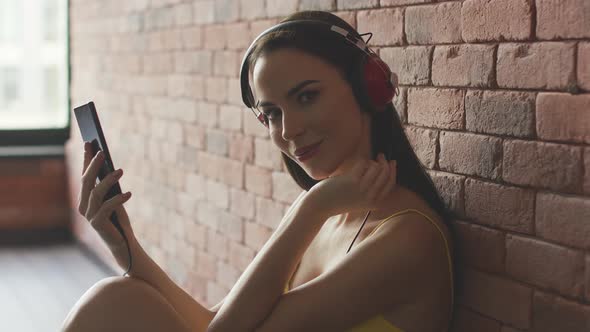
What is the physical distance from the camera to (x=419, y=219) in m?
1.46

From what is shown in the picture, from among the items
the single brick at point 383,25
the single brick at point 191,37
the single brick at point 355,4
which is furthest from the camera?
the single brick at point 191,37

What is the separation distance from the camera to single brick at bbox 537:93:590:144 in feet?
4.33

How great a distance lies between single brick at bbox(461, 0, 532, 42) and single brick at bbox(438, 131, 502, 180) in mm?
198

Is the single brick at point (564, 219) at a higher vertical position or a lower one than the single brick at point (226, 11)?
lower

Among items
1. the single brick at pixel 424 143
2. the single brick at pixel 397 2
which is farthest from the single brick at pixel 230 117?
the single brick at pixel 424 143

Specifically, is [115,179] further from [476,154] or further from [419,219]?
[476,154]

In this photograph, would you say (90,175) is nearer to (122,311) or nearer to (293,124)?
(122,311)

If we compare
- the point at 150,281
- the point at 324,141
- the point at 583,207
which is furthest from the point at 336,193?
the point at 150,281

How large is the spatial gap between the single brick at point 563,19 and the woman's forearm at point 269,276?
0.53 meters

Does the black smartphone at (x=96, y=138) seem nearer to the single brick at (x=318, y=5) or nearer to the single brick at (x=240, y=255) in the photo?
the single brick at (x=318, y=5)

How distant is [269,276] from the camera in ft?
4.83

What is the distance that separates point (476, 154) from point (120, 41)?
271 centimetres

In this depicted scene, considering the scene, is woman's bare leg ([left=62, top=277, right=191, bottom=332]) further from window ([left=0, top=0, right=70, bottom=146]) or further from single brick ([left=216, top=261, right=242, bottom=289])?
window ([left=0, top=0, right=70, bottom=146])

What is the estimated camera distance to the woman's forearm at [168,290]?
174 cm
